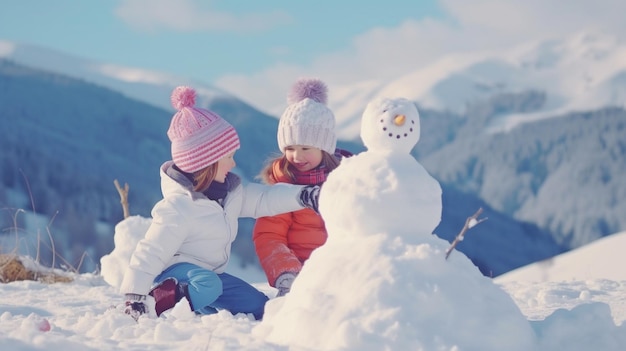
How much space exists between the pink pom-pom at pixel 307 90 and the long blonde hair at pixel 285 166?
0.35 meters

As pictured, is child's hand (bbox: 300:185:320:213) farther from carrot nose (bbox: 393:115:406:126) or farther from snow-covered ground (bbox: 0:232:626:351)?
carrot nose (bbox: 393:115:406:126)

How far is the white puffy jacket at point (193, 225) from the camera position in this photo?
133 inches

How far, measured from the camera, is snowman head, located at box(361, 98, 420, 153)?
2658mm

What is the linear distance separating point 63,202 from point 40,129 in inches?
564

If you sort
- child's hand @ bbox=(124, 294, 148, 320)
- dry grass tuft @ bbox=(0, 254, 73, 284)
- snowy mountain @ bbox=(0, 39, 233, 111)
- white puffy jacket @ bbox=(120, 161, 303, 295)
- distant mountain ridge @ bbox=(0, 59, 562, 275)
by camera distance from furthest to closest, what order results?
snowy mountain @ bbox=(0, 39, 233, 111)
distant mountain ridge @ bbox=(0, 59, 562, 275)
dry grass tuft @ bbox=(0, 254, 73, 284)
white puffy jacket @ bbox=(120, 161, 303, 295)
child's hand @ bbox=(124, 294, 148, 320)

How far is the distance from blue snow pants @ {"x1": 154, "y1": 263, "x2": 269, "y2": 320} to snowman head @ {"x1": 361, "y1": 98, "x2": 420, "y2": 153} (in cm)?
117

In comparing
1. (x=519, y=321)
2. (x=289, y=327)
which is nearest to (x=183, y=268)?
(x=289, y=327)

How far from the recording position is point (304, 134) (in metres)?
4.18

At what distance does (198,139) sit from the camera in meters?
3.59

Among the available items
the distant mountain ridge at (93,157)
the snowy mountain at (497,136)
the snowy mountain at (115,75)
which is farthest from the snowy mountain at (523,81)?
the distant mountain ridge at (93,157)

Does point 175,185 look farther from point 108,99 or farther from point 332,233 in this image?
point 108,99

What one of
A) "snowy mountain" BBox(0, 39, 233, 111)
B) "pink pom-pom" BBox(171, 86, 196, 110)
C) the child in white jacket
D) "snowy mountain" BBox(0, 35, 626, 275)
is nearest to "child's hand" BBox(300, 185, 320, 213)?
the child in white jacket

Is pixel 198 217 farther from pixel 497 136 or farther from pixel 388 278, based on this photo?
pixel 497 136

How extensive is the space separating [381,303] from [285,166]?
2043 mm
